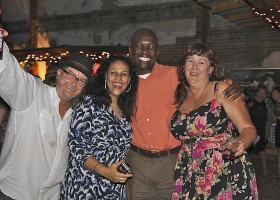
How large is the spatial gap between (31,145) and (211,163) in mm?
1490

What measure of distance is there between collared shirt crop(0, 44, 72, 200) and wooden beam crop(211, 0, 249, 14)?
20.0 ft

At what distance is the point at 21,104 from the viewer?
7.95 ft

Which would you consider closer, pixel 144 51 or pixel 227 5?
pixel 144 51

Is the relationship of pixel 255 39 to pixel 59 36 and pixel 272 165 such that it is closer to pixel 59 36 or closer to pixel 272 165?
pixel 272 165

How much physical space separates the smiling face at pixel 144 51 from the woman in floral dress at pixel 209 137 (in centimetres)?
54

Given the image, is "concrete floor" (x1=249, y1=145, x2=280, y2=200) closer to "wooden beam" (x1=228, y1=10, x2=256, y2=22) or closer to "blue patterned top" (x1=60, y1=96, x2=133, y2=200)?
"wooden beam" (x1=228, y1=10, x2=256, y2=22)

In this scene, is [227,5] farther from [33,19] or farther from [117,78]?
[33,19]

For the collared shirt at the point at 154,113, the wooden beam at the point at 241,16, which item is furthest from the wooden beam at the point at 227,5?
the collared shirt at the point at 154,113

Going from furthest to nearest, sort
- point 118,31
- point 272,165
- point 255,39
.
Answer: point 118,31
point 255,39
point 272,165

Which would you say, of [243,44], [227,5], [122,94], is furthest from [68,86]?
[243,44]

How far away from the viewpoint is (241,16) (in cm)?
816

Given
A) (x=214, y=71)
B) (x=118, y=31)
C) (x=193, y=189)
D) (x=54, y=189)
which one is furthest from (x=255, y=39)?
(x=54, y=189)

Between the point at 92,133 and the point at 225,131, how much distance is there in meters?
1.14

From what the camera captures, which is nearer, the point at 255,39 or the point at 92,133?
the point at 92,133
